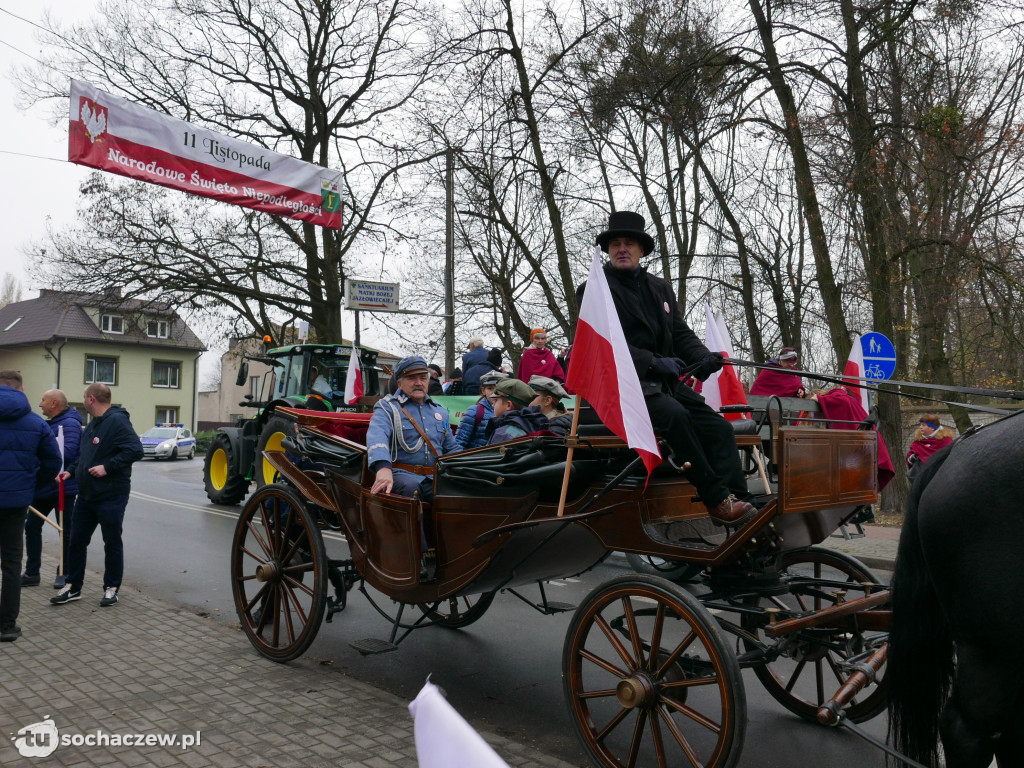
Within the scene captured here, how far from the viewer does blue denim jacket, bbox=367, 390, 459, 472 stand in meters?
5.01

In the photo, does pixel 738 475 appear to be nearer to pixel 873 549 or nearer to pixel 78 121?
pixel 873 549

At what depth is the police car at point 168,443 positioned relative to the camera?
32000 millimetres

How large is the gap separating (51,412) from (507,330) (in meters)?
15.1

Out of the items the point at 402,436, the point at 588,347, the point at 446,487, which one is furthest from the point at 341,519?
the point at 588,347

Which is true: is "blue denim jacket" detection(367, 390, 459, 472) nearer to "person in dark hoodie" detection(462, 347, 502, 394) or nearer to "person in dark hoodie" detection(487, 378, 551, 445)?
"person in dark hoodie" detection(487, 378, 551, 445)

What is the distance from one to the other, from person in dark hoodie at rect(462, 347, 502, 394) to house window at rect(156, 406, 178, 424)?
42925 mm

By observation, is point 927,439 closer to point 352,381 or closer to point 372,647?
point 352,381

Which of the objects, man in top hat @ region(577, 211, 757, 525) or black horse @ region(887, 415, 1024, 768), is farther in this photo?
man in top hat @ region(577, 211, 757, 525)

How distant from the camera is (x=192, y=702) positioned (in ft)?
13.9

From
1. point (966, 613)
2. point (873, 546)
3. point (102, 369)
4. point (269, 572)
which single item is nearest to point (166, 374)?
point (102, 369)

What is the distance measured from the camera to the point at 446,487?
4488mm

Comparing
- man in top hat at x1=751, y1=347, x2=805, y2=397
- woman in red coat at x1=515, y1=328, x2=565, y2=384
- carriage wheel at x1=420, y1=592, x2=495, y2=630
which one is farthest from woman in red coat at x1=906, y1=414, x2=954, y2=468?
carriage wheel at x1=420, y1=592, x2=495, y2=630

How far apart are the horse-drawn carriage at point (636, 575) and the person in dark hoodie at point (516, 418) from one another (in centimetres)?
114

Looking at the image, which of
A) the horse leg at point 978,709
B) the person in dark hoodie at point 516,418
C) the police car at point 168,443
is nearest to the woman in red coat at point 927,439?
the person in dark hoodie at point 516,418
